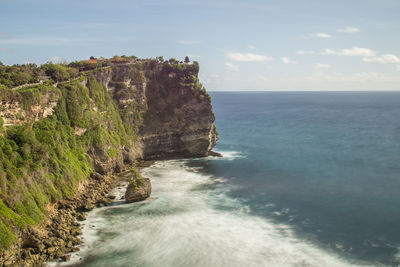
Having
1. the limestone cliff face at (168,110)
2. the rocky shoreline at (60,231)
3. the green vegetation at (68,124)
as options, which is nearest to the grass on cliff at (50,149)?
the green vegetation at (68,124)

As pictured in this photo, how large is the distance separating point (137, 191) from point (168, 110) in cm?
3260

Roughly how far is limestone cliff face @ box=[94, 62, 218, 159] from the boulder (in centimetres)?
2421

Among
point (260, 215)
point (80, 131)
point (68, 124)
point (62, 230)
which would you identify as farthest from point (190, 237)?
point (68, 124)

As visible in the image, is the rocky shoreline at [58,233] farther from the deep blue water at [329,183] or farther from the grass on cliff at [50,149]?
the deep blue water at [329,183]

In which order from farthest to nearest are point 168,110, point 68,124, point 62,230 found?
point 168,110, point 68,124, point 62,230

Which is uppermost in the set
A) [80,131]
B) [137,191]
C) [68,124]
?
[68,124]

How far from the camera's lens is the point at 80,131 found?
57469mm

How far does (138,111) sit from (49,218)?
1585 inches

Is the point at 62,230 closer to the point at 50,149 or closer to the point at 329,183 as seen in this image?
the point at 50,149

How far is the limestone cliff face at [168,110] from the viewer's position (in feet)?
251

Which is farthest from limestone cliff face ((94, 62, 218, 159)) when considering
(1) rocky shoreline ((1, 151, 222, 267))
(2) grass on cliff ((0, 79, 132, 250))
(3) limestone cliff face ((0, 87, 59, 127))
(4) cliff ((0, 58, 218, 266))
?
(1) rocky shoreline ((1, 151, 222, 267))

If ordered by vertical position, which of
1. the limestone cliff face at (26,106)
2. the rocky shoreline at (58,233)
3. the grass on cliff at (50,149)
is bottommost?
the rocky shoreline at (58,233)

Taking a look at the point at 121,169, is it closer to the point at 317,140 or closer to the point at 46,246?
the point at 46,246

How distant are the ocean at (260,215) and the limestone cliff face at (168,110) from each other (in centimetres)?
477
